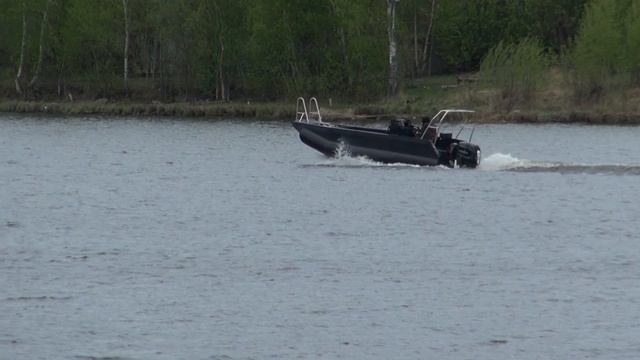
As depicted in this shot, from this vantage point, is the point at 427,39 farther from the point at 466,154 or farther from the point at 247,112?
the point at 466,154

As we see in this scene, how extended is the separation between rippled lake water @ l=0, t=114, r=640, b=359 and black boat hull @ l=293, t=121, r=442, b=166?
61 centimetres

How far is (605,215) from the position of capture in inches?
1610

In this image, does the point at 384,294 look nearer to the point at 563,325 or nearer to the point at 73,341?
the point at 563,325

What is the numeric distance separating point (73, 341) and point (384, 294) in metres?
6.75

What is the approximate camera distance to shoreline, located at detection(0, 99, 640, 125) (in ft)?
273

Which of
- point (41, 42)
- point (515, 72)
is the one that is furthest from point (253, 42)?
point (515, 72)

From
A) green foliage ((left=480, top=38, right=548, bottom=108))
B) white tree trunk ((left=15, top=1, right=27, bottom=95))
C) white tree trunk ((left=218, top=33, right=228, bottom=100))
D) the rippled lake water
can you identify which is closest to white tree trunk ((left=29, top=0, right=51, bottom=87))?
white tree trunk ((left=15, top=1, right=27, bottom=95))

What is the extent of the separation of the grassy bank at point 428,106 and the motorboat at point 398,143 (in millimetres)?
28084

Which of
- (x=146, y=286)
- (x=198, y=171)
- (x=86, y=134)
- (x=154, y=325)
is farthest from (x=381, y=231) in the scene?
(x=86, y=134)

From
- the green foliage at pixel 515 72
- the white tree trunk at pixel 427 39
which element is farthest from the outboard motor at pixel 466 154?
the white tree trunk at pixel 427 39

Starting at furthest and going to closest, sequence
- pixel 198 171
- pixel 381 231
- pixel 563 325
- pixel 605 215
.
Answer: pixel 198 171 → pixel 605 215 → pixel 381 231 → pixel 563 325

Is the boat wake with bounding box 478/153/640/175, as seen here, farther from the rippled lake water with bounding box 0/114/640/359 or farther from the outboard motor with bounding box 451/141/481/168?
the outboard motor with bounding box 451/141/481/168

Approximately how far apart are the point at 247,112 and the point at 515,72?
15.7 metres

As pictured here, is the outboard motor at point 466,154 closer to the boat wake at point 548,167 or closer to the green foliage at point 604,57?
the boat wake at point 548,167
